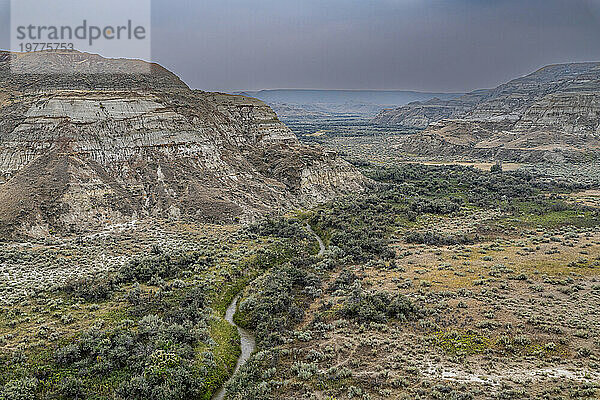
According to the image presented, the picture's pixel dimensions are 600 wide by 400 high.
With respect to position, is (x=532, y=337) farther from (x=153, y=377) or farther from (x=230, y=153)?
(x=230, y=153)

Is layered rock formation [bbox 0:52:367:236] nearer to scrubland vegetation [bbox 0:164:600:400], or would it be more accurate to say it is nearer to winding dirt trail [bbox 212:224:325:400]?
scrubland vegetation [bbox 0:164:600:400]

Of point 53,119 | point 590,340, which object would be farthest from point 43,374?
point 53,119

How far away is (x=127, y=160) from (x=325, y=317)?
1330 inches

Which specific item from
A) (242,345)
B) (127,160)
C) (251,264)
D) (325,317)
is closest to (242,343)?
(242,345)

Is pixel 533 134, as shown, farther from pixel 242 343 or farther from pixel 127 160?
pixel 242 343

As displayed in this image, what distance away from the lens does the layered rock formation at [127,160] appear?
39.3m

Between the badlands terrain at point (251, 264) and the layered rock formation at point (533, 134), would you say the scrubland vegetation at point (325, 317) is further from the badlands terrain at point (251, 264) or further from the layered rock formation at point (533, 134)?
the layered rock formation at point (533, 134)

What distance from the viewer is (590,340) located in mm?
20281

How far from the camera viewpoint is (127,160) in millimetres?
46406

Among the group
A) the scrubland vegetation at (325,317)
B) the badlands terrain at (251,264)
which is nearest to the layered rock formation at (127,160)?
the badlands terrain at (251,264)

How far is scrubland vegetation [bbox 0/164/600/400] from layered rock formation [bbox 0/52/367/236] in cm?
617

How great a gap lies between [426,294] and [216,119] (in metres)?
43.2

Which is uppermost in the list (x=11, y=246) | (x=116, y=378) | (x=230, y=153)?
(x=230, y=153)

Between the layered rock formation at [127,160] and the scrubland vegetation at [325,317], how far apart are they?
A: 6169mm
